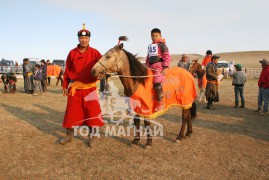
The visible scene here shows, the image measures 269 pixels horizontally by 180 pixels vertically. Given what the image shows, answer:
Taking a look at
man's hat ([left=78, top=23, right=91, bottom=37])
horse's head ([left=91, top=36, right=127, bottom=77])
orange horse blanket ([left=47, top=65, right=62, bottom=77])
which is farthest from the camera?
orange horse blanket ([left=47, top=65, right=62, bottom=77])

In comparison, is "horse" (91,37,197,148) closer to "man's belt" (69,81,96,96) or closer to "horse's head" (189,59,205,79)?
"man's belt" (69,81,96,96)

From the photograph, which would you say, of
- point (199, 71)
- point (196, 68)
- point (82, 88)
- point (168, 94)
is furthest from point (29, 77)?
point (168, 94)

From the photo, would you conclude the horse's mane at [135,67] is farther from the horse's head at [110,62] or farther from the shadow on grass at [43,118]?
the shadow on grass at [43,118]

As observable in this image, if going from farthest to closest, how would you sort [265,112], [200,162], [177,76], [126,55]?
[265,112] < [177,76] < [126,55] < [200,162]

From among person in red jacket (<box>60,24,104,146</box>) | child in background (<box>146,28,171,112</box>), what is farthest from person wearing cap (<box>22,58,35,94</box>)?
child in background (<box>146,28,171,112</box>)

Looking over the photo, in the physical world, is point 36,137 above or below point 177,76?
below

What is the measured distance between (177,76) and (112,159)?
2.52m

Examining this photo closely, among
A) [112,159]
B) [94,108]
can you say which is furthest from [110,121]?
[112,159]

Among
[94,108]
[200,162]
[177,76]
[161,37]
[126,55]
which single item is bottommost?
[200,162]

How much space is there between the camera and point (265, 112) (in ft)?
27.7

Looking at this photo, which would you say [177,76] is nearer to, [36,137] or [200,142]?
[200,142]

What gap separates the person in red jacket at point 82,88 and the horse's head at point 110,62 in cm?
65

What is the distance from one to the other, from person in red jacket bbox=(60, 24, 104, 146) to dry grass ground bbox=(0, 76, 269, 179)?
654 millimetres

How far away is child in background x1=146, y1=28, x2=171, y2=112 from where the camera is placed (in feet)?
16.0
